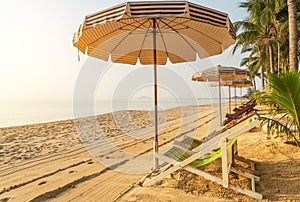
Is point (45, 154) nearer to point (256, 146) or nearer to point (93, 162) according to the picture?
Result: point (93, 162)

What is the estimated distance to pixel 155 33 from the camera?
13.8 feet

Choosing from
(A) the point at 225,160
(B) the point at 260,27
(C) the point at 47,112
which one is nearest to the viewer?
(A) the point at 225,160

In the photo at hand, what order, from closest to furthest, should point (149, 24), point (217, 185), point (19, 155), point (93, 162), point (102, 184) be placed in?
point (217, 185) < point (102, 184) < point (149, 24) < point (93, 162) < point (19, 155)

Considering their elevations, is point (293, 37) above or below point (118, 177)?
above

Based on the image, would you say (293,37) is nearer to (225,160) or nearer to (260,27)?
(225,160)

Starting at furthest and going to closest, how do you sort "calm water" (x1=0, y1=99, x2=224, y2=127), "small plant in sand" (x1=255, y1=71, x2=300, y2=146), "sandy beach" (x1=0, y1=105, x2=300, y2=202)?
"calm water" (x1=0, y1=99, x2=224, y2=127) < "small plant in sand" (x1=255, y1=71, x2=300, y2=146) < "sandy beach" (x1=0, y1=105, x2=300, y2=202)

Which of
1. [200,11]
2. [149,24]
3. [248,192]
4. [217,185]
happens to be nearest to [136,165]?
[217,185]

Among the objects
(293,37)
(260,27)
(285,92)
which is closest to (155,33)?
(285,92)

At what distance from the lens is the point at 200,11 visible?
2.94 metres

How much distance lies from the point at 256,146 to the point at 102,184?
143 inches

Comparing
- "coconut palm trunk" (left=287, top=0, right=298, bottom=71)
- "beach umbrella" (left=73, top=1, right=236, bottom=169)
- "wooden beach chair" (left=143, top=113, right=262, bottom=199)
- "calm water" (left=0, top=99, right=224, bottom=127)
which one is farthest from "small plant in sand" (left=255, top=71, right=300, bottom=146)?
"calm water" (left=0, top=99, right=224, bottom=127)

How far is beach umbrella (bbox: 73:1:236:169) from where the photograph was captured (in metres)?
2.89

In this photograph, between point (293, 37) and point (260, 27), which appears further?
point (260, 27)

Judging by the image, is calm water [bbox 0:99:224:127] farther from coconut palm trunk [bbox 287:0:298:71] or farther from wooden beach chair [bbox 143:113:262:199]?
wooden beach chair [bbox 143:113:262:199]
